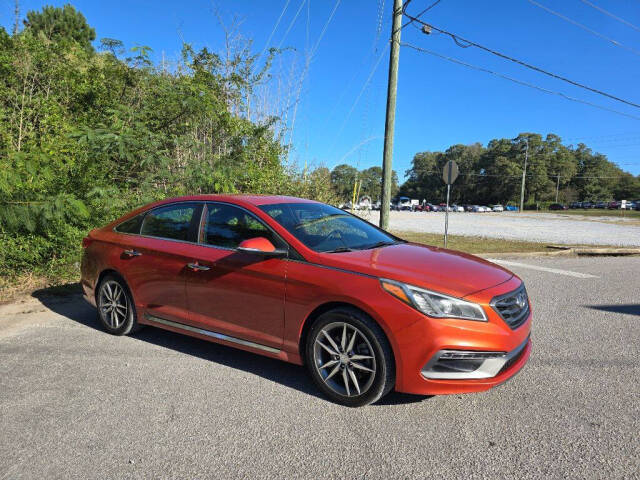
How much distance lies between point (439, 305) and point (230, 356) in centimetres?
221

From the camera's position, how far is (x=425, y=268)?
3385 mm

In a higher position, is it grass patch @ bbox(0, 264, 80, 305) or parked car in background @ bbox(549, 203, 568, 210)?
parked car in background @ bbox(549, 203, 568, 210)

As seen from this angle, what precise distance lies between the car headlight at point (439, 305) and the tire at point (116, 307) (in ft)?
9.89

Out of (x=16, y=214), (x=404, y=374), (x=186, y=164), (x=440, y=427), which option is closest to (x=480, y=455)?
(x=440, y=427)

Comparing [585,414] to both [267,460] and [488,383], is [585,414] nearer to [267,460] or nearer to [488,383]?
[488,383]

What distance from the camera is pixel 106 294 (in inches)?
194

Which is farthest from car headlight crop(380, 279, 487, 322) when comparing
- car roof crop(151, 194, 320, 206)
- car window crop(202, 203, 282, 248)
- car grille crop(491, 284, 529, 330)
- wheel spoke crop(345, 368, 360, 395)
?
car roof crop(151, 194, 320, 206)

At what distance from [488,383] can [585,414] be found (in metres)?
0.77

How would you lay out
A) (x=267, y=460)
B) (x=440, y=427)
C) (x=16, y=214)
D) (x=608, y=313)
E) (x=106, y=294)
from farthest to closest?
(x=16, y=214), (x=608, y=313), (x=106, y=294), (x=440, y=427), (x=267, y=460)

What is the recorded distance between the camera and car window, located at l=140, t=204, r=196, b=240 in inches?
173

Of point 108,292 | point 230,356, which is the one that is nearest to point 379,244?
point 230,356

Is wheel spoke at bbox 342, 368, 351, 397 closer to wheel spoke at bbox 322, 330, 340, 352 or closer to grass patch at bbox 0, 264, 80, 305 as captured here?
wheel spoke at bbox 322, 330, 340, 352

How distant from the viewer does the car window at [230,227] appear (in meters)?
3.88

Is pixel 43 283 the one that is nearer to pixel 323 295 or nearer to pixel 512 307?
A: pixel 323 295
